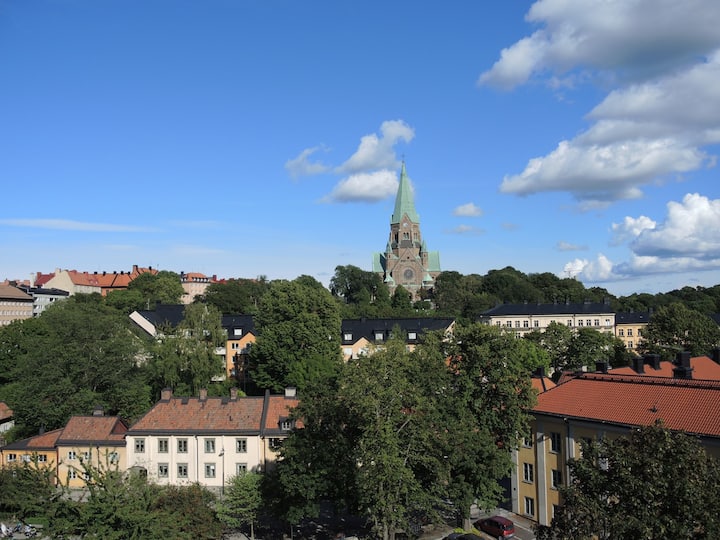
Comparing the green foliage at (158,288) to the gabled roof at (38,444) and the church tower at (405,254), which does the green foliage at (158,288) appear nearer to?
the church tower at (405,254)

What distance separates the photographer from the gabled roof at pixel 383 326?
8619 cm

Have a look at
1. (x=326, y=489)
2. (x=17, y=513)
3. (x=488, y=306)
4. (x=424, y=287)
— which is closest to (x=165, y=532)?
(x=17, y=513)

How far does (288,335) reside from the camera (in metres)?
67.9

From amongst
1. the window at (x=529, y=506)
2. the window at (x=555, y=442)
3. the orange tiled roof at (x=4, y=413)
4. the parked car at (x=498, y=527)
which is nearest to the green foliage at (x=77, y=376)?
the orange tiled roof at (x=4, y=413)

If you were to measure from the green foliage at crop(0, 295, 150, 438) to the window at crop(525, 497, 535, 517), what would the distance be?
35020 millimetres

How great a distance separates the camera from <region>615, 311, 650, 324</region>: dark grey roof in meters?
119

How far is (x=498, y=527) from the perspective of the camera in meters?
34.9

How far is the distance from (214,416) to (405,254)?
446 feet

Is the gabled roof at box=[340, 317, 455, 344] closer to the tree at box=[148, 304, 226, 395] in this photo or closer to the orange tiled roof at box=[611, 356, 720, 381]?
the tree at box=[148, 304, 226, 395]

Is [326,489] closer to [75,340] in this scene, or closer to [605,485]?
[605,485]

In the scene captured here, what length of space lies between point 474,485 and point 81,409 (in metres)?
35.2

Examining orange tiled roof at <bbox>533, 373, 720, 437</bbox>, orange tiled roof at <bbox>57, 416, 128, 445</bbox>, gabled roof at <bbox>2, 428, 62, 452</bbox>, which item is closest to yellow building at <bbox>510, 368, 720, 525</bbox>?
orange tiled roof at <bbox>533, 373, 720, 437</bbox>

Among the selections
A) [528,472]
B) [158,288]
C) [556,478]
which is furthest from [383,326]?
[158,288]

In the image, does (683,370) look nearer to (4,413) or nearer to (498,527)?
(498,527)
